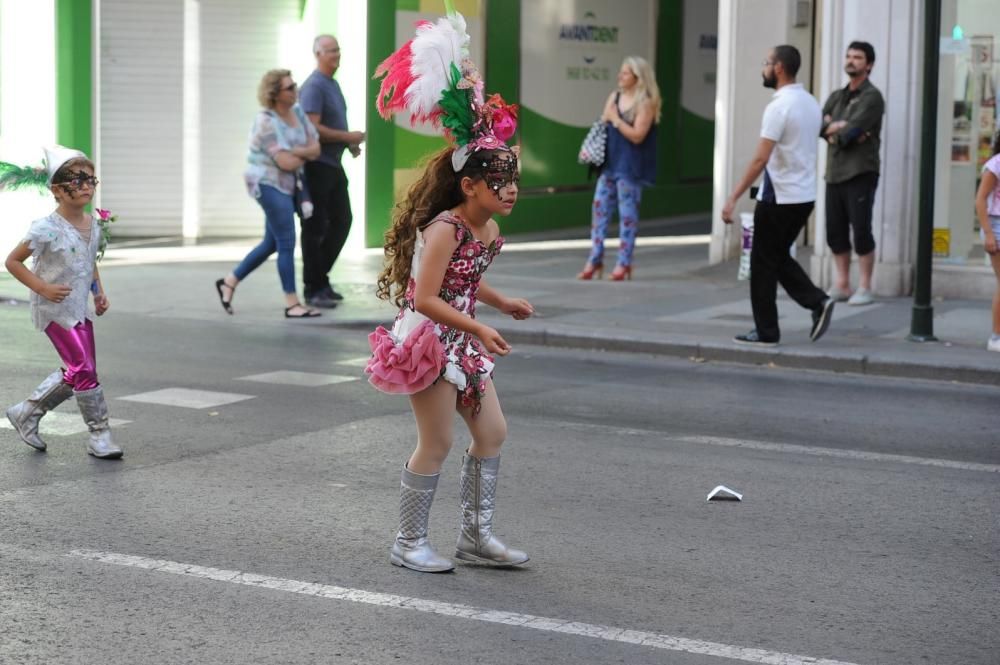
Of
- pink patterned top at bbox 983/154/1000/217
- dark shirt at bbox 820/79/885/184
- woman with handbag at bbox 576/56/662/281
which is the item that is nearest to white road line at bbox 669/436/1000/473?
pink patterned top at bbox 983/154/1000/217

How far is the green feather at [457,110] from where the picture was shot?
5758 millimetres

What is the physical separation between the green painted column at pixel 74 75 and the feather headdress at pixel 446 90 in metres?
12.8

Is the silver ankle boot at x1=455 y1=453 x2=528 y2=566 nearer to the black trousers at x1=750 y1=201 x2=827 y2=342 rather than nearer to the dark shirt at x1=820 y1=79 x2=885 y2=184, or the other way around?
the black trousers at x1=750 y1=201 x2=827 y2=342

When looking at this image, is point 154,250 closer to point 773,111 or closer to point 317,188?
point 317,188

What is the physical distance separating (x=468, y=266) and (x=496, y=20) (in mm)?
14468

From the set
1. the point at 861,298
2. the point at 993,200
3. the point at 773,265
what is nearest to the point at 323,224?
the point at 773,265

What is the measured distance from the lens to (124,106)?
1892 centimetres

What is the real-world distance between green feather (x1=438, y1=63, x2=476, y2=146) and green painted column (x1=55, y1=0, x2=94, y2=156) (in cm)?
1296

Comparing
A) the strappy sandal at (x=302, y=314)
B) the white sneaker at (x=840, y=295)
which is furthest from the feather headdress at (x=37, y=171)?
the white sneaker at (x=840, y=295)

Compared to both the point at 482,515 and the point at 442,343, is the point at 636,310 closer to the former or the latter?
the point at 482,515

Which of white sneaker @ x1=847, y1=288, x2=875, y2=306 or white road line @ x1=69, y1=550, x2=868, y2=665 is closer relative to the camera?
white road line @ x1=69, y1=550, x2=868, y2=665

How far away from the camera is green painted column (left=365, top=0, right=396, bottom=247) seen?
1816 centimetres

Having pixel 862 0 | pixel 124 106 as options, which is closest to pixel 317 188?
pixel 862 0

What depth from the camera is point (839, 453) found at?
830 centimetres
